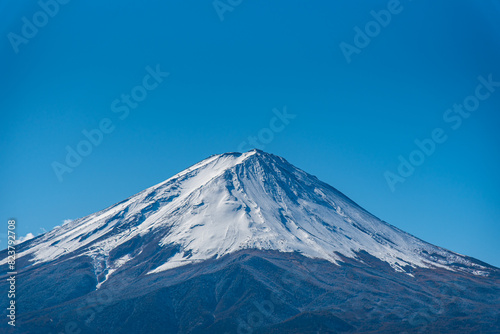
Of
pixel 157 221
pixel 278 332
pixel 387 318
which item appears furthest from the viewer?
pixel 157 221

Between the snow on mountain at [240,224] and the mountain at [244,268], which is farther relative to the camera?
the snow on mountain at [240,224]

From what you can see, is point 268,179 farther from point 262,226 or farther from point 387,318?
point 387,318

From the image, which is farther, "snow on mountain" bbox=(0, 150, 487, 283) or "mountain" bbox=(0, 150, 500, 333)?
"snow on mountain" bbox=(0, 150, 487, 283)

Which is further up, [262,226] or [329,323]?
[262,226]

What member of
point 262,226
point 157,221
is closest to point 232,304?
point 262,226
